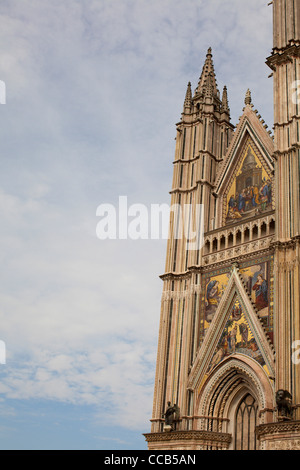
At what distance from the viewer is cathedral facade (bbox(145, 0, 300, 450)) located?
19.8 meters

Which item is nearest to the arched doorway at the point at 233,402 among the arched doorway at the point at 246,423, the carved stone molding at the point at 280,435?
the arched doorway at the point at 246,423

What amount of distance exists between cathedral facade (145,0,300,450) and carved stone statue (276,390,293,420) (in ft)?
0.13

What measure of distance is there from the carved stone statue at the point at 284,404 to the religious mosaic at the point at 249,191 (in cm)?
836

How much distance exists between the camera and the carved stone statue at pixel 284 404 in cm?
1770

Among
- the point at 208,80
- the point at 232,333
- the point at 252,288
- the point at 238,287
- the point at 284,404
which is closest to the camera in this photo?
the point at 284,404

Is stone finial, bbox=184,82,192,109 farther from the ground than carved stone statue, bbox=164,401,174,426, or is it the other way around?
stone finial, bbox=184,82,192,109

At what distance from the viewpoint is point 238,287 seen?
2234cm

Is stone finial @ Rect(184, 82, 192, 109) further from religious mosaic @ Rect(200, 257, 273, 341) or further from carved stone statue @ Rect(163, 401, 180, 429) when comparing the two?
carved stone statue @ Rect(163, 401, 180, 429)

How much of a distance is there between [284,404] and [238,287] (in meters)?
5.60

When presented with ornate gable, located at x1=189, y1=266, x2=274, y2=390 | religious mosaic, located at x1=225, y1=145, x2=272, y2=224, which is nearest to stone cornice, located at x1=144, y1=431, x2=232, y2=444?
ornate gable, located at x1=189, y1=266, x2=274, y2=390

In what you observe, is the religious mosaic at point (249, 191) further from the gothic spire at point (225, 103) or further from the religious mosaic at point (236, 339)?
the religious mosaic at point (236, 339)

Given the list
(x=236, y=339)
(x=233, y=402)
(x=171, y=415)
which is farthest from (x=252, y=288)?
(x=171, y=415)

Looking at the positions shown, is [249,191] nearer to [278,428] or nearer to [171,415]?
[171,415]

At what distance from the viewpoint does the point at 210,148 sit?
27.2m
